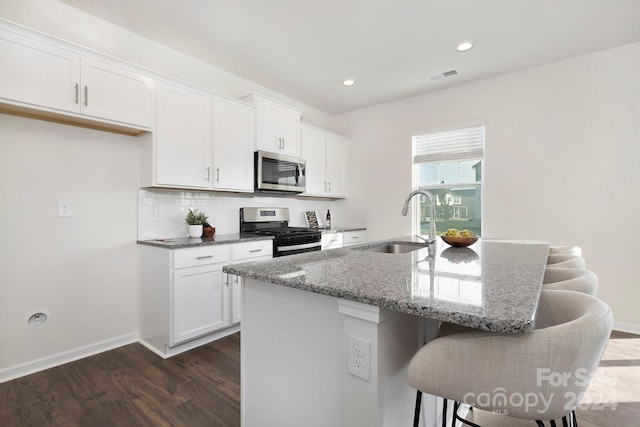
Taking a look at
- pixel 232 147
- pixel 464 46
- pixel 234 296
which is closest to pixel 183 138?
pixel 232 147

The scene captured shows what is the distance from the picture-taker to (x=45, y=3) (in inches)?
89.3

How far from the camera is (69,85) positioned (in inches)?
83.0

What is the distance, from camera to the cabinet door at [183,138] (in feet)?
8.57

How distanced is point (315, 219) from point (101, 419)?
11.1 ft

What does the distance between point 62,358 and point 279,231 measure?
2.11 metres

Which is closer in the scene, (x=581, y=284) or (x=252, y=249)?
(x=581, y=284)

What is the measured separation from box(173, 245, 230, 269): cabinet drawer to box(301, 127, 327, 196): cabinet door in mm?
1712

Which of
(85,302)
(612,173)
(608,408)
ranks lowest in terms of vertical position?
(608,408)

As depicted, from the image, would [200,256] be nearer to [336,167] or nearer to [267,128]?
[267,128]

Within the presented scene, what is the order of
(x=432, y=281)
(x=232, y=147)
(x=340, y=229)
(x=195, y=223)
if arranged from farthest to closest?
(x=340, y=229)
(x=232, y=147)
(x=195, y=223)
(x=432, y=281)

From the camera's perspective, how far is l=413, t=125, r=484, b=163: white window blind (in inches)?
150

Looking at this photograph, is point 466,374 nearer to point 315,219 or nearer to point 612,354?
point 612,354

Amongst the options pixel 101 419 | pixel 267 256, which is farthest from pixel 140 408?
pixel 267 256

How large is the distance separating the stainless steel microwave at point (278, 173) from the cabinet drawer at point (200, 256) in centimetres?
94
